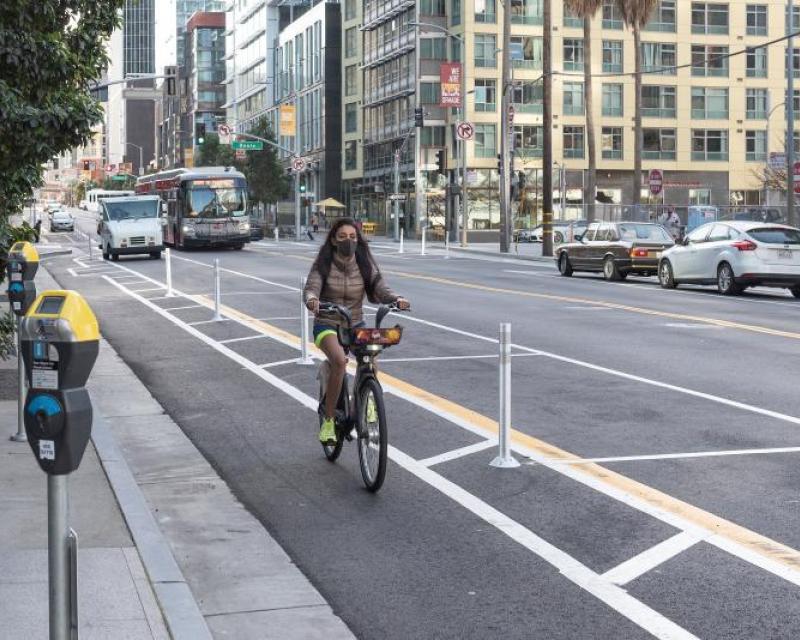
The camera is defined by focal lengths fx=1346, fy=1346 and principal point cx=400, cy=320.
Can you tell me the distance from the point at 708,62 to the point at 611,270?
55571 millimetres

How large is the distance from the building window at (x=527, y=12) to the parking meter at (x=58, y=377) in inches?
3179

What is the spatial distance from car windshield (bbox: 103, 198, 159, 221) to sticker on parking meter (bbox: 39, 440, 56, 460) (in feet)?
150

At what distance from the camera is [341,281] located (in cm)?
943

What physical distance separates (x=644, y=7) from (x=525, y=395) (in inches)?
1826

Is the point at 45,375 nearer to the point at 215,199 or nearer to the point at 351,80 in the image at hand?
the point at 215,199

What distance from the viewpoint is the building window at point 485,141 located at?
81.8 meters

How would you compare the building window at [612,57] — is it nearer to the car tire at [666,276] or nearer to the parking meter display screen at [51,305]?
the car tire at [666,276]

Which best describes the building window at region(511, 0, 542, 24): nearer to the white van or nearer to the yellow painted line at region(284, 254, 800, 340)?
the white van

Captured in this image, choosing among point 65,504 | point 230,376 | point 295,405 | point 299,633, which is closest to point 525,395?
point 295,405

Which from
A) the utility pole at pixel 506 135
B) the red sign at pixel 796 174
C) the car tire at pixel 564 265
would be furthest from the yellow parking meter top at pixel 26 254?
the utility pole at pixel 506 135

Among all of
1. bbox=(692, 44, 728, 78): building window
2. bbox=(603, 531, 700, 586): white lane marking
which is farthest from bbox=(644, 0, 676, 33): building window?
bbox=(603, 531, 700, 586): white lane marking

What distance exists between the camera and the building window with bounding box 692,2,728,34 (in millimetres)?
85875

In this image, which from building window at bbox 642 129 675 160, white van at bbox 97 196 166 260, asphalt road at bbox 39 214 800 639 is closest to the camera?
asphalt road at bbox 39 214 800 639

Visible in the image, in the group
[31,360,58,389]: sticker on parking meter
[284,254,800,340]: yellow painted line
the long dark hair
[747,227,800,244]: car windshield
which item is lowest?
[284,254,800,340]: yellow painted line
